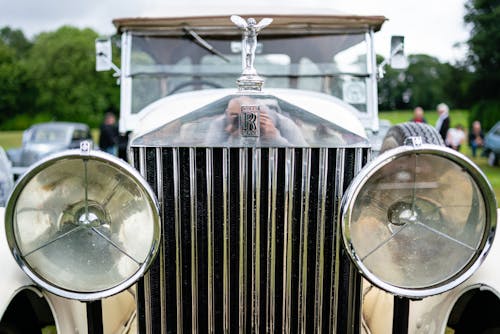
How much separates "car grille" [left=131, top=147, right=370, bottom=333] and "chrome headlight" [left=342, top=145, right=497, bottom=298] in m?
0.15

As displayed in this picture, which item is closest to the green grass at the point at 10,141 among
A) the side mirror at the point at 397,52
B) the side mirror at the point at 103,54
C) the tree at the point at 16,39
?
the side mirror at the point at 103,54

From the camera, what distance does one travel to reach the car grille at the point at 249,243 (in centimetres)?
201

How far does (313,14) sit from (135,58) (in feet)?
4.25

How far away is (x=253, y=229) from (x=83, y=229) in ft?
1.96

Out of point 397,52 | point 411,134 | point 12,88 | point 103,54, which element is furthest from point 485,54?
point 12,88

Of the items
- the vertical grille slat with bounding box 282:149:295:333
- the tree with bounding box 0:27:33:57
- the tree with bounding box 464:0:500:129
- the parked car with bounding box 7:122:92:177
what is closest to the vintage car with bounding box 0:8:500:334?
the vertical grille slat with bounding box 282:149:295:333

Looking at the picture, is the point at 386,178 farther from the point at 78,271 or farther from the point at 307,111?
the point at 78,271

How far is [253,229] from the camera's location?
2055 millimetres

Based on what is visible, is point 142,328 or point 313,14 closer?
point 142,328

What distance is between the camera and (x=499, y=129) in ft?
50.9

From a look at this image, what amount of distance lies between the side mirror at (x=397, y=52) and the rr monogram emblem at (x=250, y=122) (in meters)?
2.53

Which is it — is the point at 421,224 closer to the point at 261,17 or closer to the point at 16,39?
the point at 261,17

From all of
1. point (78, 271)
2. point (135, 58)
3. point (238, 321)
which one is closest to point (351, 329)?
point (238, 321)

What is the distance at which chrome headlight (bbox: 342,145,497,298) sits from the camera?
1904mm
